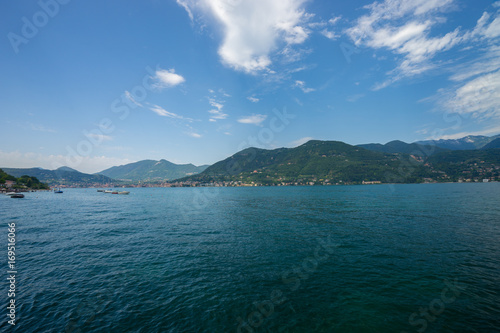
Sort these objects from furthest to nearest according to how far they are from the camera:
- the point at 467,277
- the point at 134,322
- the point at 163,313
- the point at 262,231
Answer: the point at 262,231, the point at 467,277, the point at 163,313, the point at 134,322

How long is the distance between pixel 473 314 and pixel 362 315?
24.3ft

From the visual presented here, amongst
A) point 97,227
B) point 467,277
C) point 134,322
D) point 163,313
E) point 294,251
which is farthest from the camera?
point 97,227

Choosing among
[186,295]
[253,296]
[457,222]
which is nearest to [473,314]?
[253,296]

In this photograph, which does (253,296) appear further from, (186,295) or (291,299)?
(186,295)

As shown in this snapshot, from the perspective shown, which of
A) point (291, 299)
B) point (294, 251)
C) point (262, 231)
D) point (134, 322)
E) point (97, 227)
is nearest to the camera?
point (134, 322)

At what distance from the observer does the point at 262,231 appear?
34594 mm

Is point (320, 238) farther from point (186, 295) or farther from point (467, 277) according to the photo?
point (186, 295)

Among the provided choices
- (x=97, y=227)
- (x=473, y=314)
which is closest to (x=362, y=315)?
(x=473, y=314)

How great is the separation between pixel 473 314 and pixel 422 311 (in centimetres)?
301

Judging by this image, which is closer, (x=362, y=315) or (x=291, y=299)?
(x=362, y=315)

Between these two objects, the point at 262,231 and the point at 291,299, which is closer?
the point at 291,299

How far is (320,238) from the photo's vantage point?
29.8 meters

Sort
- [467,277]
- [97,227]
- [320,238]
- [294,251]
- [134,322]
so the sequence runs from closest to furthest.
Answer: [134,322] < [467,277] < [294,251] < [320,238] < [97,227]

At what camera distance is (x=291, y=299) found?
14688 millimetres
